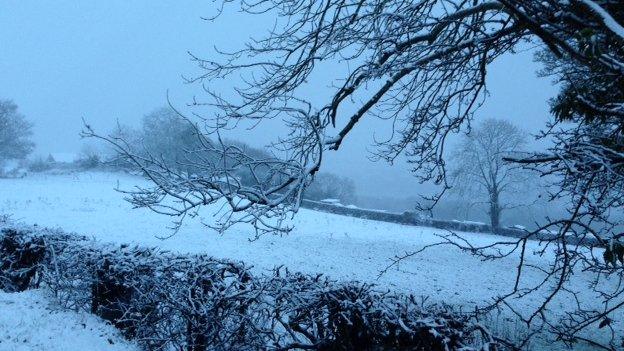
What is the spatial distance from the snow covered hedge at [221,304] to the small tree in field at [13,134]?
44.9 meters

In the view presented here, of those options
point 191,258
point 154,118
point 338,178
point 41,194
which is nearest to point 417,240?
point 191,258

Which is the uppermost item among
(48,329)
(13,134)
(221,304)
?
(13,134)

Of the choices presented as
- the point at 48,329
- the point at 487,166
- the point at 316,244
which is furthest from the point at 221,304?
the point at 487,166

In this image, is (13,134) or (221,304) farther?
(13,134)

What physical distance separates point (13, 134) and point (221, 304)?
50.2 m

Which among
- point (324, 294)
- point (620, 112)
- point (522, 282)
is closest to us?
point (620, 112)

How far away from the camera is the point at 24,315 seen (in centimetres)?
527

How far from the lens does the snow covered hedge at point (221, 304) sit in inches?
133

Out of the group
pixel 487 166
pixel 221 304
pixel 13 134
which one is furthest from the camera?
pixel 13 134

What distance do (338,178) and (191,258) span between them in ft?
205

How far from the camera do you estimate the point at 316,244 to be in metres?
16.8

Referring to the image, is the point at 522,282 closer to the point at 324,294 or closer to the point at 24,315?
the point at 324,294

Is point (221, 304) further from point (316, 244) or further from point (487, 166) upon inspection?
point (487, 166)

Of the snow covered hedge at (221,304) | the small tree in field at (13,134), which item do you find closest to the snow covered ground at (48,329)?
the snow covered hedge at (221,304)
